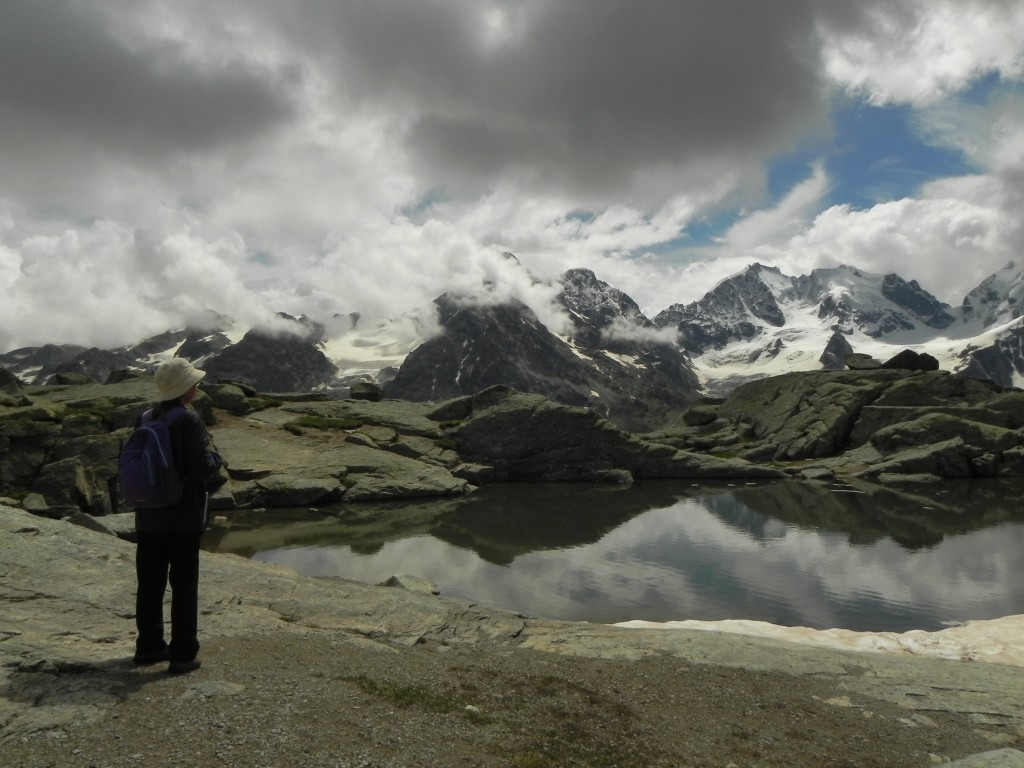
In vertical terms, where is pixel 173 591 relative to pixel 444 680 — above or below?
above

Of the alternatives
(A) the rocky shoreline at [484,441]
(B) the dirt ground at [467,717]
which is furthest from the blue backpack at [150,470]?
(A) the rocky shoreline at [484,441]

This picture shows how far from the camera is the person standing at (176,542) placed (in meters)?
11.0

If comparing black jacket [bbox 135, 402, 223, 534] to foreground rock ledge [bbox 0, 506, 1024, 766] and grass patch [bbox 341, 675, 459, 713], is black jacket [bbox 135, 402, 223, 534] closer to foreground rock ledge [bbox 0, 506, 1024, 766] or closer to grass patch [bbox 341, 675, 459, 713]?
foreground rock ledge [bbox 0, 506, 1024, 766]

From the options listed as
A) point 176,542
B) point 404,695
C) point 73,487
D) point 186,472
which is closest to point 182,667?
point 176,542

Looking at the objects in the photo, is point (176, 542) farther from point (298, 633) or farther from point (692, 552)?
point (692, 552)

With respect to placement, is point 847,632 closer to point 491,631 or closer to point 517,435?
point 491,631

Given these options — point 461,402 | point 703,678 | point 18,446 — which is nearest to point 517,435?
point 461,402

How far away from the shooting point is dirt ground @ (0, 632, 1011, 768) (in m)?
8.61

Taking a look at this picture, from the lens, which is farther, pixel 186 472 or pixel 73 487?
pixel 73 487

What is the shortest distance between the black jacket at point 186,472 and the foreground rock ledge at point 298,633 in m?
2.55

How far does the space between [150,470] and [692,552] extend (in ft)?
121

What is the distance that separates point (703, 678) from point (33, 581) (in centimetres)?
1515

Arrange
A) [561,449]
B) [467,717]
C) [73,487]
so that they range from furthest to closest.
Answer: [561,449], [73,487], [467,717]

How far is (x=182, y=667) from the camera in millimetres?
10805
